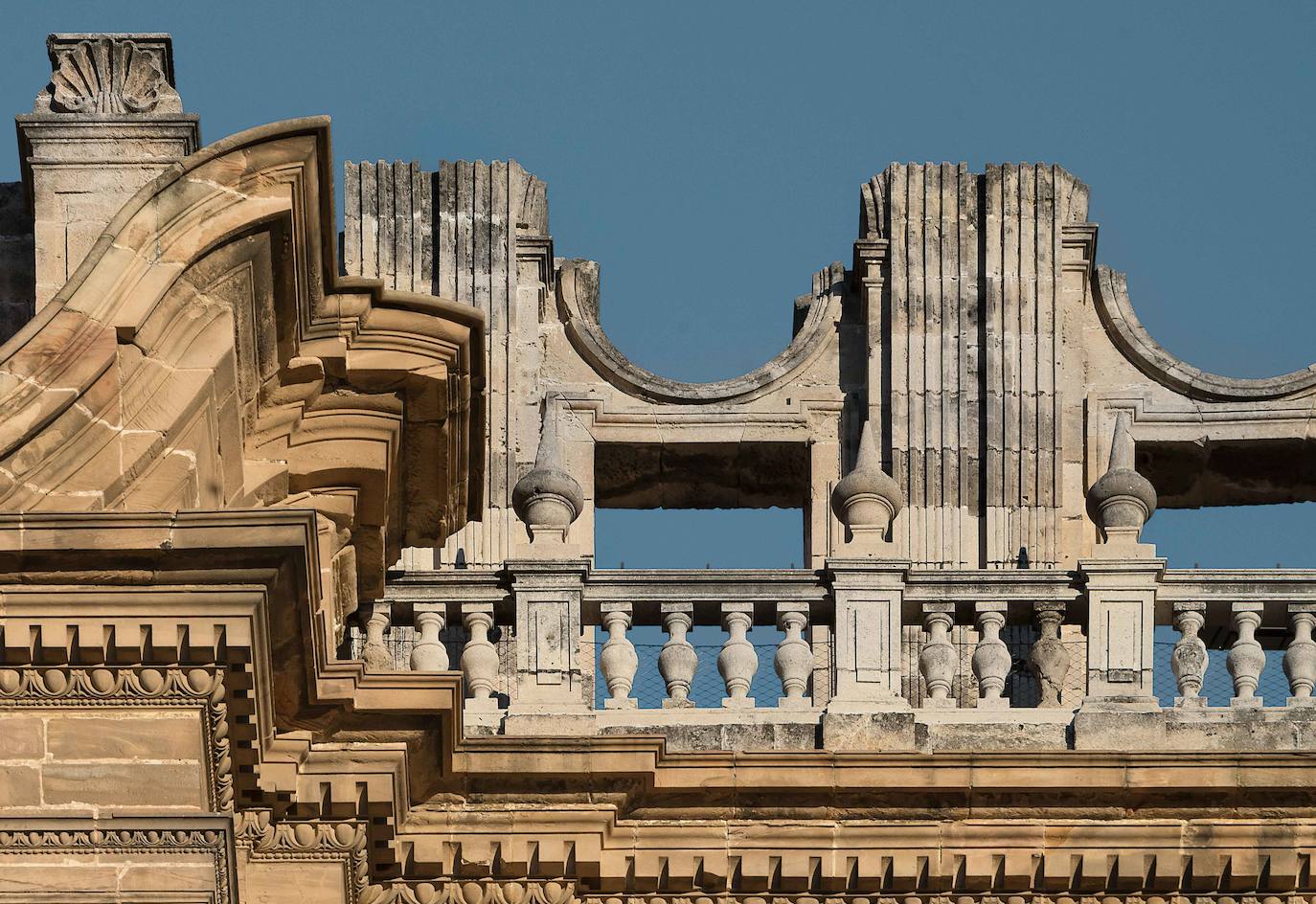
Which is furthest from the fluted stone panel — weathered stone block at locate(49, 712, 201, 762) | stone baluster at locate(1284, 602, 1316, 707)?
weathered stone block at locate(49, 712, 201, 762)

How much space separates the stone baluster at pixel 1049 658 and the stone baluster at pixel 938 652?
527 mm

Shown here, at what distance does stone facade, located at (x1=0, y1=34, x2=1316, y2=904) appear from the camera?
24469 millimetres

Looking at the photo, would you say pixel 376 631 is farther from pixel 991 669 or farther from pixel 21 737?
pixel 21 737

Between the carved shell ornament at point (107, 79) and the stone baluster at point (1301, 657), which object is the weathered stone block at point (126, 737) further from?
the stone baluster at point (1301, 657)

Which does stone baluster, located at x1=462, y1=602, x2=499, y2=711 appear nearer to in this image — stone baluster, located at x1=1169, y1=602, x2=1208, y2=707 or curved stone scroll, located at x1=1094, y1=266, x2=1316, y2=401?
stone baluster, located at x1=1169, y1=602, x2=1208, y2=707

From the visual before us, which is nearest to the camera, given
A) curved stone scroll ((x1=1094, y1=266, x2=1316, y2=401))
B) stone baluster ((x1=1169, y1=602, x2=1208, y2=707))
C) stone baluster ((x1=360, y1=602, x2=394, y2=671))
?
stone baluster ((x1=1169, y1=602, x2=1208, y2=707))

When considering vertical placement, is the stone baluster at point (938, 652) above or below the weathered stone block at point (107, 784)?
above

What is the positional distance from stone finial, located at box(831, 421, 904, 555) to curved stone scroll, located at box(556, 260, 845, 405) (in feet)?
15.9

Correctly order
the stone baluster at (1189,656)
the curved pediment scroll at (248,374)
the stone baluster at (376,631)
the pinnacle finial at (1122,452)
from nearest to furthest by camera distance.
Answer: the curved pediment scroll at (248,374) → the stone baluster at (1189,656) → the stone baluster at (376,631) → the pinnacle finial at (1122,452)

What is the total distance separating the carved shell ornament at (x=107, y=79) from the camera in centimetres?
2819

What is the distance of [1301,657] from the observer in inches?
1114

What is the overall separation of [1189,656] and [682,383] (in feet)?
20.8

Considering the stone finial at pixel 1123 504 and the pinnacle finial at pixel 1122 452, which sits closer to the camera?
the stone finial at pixel 1123 504

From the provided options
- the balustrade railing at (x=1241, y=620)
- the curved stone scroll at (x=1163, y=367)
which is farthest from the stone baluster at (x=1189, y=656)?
the curved stone scroll at (x=1163, y=367)
